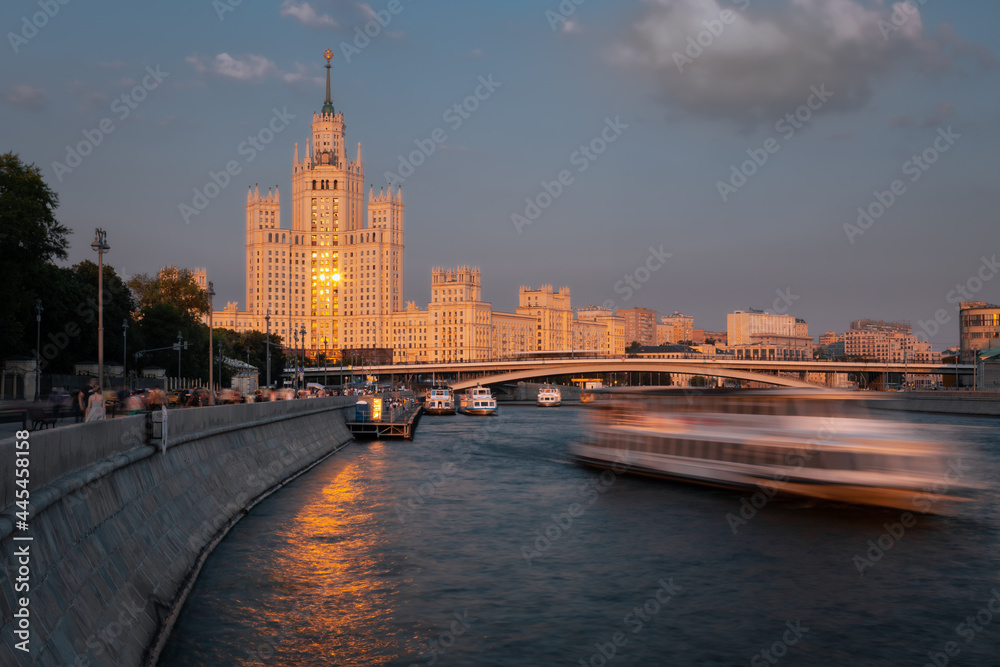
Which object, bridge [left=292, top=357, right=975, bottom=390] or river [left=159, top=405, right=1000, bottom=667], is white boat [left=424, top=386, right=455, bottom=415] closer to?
bridge [left=292, top=357, right=975, bottom=390]

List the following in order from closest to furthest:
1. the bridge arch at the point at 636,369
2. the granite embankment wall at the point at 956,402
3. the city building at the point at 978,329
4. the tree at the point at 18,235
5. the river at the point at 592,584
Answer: the river at the point at 592,584 → the tree at the point at 18,235 → the granite embankment wall at the point at 956,402 → the bridge arch at the point at 636,369 → the city building at the point at 978,329

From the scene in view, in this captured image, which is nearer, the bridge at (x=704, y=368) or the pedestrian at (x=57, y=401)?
the pedestrian at (x=57, y=401)

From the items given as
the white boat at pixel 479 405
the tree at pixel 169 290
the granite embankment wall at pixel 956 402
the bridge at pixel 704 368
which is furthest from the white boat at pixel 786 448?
the tree at pixel 169 290

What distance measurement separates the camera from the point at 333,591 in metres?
17.4

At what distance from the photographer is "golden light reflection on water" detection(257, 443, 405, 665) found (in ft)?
46.1

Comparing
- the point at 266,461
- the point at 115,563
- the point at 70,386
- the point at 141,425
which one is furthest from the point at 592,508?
the point at 70,386

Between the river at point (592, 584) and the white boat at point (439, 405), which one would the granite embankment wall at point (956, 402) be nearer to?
the white boat at point (439, 405)

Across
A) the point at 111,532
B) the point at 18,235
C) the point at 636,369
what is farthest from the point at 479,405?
the point at 111,532

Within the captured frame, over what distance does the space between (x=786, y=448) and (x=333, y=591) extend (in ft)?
52.1

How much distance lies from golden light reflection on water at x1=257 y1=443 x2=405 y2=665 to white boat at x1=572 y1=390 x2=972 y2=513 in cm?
1204

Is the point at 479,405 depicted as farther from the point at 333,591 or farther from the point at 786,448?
the point at 333,591

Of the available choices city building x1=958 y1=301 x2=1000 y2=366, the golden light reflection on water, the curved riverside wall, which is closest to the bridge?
city building x1=958 y1=301 x2=1000 y2=366

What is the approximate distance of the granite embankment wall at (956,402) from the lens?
91.4 metres

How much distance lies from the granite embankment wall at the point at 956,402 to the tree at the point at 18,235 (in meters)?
74.4
